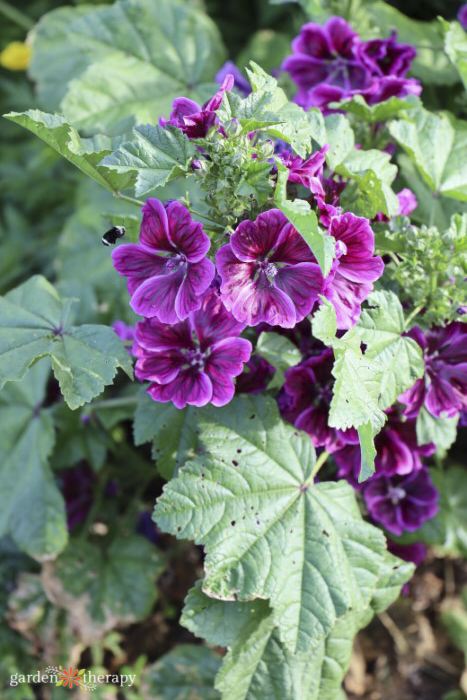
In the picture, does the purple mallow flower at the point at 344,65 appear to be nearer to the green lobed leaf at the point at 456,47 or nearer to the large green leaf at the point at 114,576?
the green lobed leaf at the point at 456,47

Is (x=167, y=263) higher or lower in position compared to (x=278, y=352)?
higher

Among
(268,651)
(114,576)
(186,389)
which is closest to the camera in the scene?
(186,389)

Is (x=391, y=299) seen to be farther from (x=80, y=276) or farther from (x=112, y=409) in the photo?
(x=80, y=276)

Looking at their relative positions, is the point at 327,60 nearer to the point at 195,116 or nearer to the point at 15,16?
the point at 195,116

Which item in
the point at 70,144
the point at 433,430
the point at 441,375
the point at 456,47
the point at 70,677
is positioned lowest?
the point at 70,677

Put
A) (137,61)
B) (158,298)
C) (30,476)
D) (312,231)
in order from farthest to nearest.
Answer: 1. (137,61)
2. (30,476)
3. (158,298)
4. (312,231)

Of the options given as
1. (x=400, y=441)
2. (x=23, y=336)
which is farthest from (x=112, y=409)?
(x=400, y=441)

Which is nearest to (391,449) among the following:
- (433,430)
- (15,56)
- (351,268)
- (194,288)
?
(433,430)

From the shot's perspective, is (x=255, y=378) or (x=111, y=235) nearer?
(x=111, y=235)

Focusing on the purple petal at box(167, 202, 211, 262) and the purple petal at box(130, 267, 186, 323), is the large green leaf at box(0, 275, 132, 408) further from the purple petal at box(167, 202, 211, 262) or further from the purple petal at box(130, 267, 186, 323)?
the purple petal at box(167, 202, 211, 262)
